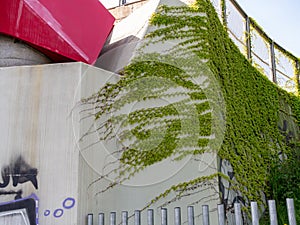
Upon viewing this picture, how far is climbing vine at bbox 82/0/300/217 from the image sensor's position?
5.55 metres

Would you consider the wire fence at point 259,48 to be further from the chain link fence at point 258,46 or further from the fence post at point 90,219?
the fence post at point 90,219

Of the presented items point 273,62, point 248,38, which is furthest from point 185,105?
point 273,62

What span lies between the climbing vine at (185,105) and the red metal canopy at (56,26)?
2.75ft

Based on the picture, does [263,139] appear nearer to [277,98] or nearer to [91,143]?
[277,98]

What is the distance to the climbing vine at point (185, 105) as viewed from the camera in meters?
5.55

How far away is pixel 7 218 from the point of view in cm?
454

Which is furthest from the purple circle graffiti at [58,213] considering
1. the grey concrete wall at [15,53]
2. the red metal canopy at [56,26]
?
the red metal canopy at [56,26]

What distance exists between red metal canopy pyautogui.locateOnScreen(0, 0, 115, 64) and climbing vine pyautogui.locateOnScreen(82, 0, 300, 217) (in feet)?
2.75

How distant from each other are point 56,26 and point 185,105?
2375mm

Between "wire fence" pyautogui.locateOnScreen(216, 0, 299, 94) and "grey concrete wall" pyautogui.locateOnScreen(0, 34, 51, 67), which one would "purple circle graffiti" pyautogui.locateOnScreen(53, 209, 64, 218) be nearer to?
"grey concrete wall" pyautogui.locateOnScreen(0, 34, 51, 67)

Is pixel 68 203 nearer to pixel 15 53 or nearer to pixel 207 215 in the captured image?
pixel 207 215

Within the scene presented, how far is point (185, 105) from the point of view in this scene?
6.20 metres

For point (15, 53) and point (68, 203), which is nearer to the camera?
point (68, 203)

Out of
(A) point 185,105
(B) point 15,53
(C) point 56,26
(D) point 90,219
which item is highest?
(C) point 56,26
